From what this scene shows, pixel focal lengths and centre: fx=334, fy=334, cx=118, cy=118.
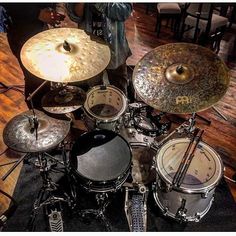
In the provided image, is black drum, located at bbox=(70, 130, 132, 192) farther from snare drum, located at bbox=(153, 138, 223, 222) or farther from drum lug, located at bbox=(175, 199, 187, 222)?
drum lug, located at bbox=(175, 199, 187, 222)

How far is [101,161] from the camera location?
2.91 meters

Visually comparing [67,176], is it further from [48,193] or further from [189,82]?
[189,82]

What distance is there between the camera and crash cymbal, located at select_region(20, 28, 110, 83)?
264 cm

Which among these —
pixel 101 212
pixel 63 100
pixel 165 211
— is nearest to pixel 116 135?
pixel 63 100

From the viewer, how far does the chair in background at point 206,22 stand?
17.9 ft

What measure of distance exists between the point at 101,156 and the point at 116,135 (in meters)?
0.28

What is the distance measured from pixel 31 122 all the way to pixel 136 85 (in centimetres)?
94

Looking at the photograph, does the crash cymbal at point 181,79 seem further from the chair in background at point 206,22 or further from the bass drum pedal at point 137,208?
the chair in background at point 206,22

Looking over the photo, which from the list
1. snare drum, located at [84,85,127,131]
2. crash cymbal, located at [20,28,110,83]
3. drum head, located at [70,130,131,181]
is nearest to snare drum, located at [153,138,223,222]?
drum head, located at [70,130,131,181]

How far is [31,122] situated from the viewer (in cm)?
264

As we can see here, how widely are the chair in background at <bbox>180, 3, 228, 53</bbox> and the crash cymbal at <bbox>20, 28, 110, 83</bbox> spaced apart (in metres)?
3.08

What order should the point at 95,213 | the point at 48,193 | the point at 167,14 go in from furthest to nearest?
the point at 167,14, the point at 48,193, the point at 95,213

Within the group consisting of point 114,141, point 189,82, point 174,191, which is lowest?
point 174,191

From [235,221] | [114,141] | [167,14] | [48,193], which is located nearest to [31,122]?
[114,141]
